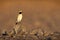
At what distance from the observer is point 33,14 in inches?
94.2

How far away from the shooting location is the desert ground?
2.34m

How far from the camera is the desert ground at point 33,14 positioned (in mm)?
2340

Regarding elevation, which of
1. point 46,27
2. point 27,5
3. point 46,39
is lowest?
point 46,39

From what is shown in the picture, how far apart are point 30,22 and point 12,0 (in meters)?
0.51

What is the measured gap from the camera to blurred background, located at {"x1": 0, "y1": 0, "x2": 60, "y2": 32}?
2346mm

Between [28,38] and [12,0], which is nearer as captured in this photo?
[28,38]

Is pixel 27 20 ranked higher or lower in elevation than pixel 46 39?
higher

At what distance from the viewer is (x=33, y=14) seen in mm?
2393

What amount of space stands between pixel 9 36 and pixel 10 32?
7cm

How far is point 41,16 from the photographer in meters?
2.39

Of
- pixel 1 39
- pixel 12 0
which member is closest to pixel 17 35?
pixel 1 39

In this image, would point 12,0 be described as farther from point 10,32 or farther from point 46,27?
point 46,27

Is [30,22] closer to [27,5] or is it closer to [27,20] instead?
[27,20]

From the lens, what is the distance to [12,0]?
8.07 feet
